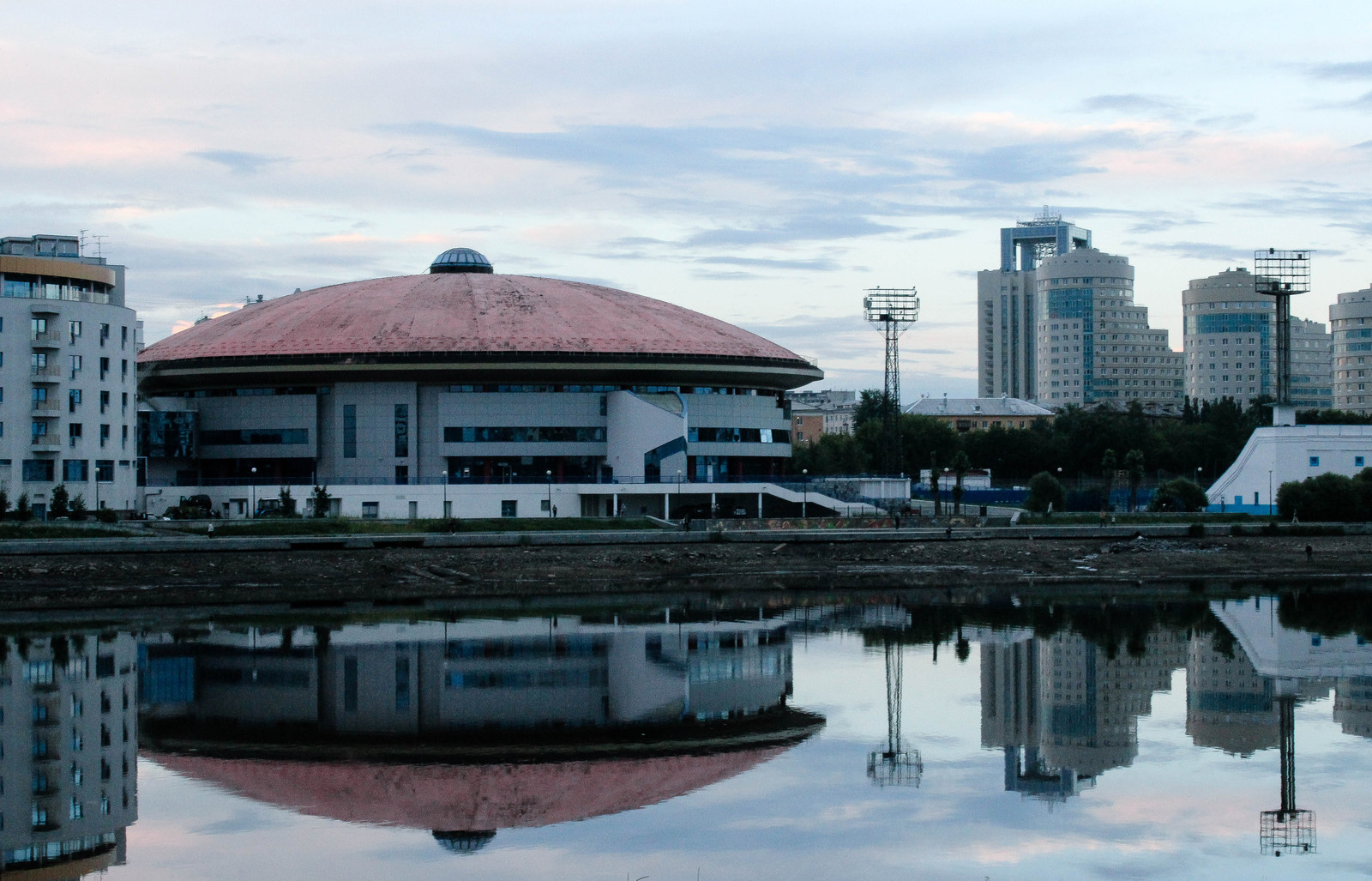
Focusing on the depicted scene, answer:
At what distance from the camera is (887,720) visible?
29656 mm

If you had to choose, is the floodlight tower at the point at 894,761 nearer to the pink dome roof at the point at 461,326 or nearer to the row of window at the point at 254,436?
the pink dome roof at the point at 461,326

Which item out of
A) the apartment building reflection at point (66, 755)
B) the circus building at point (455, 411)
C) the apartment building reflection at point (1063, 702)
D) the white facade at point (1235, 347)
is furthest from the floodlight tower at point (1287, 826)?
the white facade at point (1235, 347)

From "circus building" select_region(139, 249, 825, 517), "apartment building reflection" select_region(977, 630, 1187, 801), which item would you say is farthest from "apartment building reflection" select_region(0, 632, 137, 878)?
"circus building" select_region(139, 249, 825, 517)

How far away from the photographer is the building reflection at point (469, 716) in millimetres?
24156

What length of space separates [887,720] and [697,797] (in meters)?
6.84

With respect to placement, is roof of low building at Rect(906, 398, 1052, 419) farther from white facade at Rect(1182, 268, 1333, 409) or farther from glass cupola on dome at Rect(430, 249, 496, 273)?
glass cupola on dome at Rect(430, 249, 496, 273)

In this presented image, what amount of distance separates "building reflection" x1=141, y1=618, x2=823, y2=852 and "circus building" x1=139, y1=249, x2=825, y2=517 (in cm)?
2865

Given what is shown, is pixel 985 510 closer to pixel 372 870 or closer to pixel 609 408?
pixel 609 408

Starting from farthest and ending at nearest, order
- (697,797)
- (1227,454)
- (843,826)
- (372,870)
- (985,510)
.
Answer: (1227,454), (985,510), (697,797), (843,826), (372,870)

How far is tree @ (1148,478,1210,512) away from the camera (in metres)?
74.1

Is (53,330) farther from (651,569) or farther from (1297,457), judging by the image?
(1297,457)

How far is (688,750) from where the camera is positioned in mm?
27156

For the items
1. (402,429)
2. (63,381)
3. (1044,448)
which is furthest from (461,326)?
(1044,448)

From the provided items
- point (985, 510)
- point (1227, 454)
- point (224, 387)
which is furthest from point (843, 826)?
point (1227, 454)
